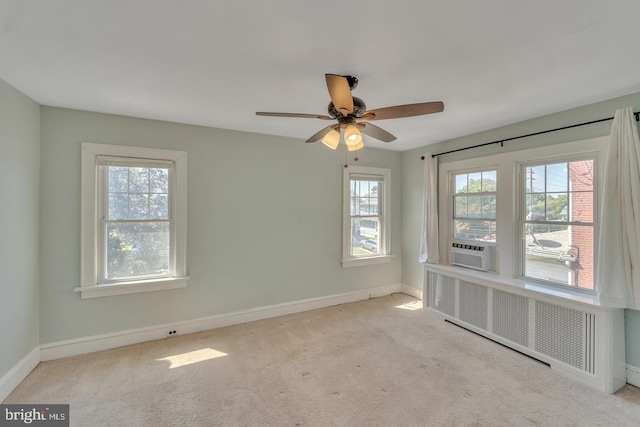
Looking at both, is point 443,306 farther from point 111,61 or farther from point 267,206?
point 111,61

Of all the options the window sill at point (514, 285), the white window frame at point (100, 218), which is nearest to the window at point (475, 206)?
the window sill at point (514, 285)

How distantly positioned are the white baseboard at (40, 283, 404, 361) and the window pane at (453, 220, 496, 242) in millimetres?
1252

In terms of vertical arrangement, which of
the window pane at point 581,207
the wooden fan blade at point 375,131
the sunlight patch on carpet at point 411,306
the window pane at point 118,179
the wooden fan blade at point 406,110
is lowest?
the sunlight patch on carpet at point 411,306

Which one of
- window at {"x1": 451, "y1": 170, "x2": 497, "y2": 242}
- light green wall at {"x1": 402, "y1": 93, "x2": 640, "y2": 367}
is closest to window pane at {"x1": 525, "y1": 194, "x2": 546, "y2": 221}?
window at {"x1": 451, "y1": 170, "x2": 497, "y2": 242}

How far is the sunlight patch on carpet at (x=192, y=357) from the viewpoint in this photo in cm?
259

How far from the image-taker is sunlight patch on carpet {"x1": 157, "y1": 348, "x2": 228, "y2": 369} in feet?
8.50

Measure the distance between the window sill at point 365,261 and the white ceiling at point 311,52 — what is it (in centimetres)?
241

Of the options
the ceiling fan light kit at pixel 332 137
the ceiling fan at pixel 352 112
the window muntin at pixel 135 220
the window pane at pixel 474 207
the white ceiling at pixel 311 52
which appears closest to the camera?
the white ceiling at pixel 311 52

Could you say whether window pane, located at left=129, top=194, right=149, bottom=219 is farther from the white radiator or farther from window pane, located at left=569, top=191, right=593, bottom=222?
window pane, located at left=569, top=191, right=593, bottom=222

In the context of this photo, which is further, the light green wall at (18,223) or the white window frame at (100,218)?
the white window frame at (100,218)

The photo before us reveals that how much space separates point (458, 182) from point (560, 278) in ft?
5.43

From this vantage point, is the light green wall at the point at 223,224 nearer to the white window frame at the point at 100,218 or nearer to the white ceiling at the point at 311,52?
the white window frame at the point at 100,218

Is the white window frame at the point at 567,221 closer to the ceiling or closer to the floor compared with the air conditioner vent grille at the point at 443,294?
closer to the ceiling

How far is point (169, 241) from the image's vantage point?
313 centimetres
